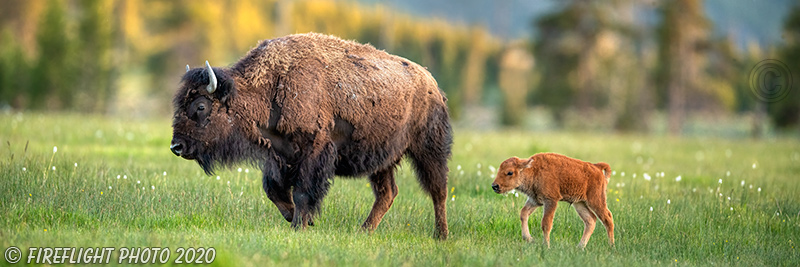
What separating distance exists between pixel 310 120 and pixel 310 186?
71 centimetres

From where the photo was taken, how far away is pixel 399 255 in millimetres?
6602

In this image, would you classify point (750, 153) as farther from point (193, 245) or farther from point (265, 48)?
point (193, 245)

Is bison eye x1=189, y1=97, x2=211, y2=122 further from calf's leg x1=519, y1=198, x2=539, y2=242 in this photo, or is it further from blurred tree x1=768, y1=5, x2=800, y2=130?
blurred tree x1=768, y1=5, x2=800, y2=130

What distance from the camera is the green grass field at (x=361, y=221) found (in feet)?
21.2

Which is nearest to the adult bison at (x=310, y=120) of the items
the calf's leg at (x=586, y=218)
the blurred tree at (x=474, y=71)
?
the calf's leg at (x=586, y=218)

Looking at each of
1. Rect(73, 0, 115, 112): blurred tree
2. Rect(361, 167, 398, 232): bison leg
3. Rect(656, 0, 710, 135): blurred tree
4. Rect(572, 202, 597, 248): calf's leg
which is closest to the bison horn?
Rect(361, 167, 398, 232): bison leg

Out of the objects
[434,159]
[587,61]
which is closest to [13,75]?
[587,61]

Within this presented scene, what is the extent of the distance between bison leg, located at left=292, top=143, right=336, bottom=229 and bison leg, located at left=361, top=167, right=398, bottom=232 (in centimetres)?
96

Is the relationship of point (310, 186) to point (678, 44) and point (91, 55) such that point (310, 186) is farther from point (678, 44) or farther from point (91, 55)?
point (678, 44)

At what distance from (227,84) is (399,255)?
266 centimetres

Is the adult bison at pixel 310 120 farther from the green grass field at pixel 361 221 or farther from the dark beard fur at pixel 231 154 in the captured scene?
the green grass field at pixel 361 221

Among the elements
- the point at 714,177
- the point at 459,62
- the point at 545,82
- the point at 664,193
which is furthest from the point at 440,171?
the point at 459,62

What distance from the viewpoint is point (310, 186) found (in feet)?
25.3

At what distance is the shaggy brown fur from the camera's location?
25.0ft
